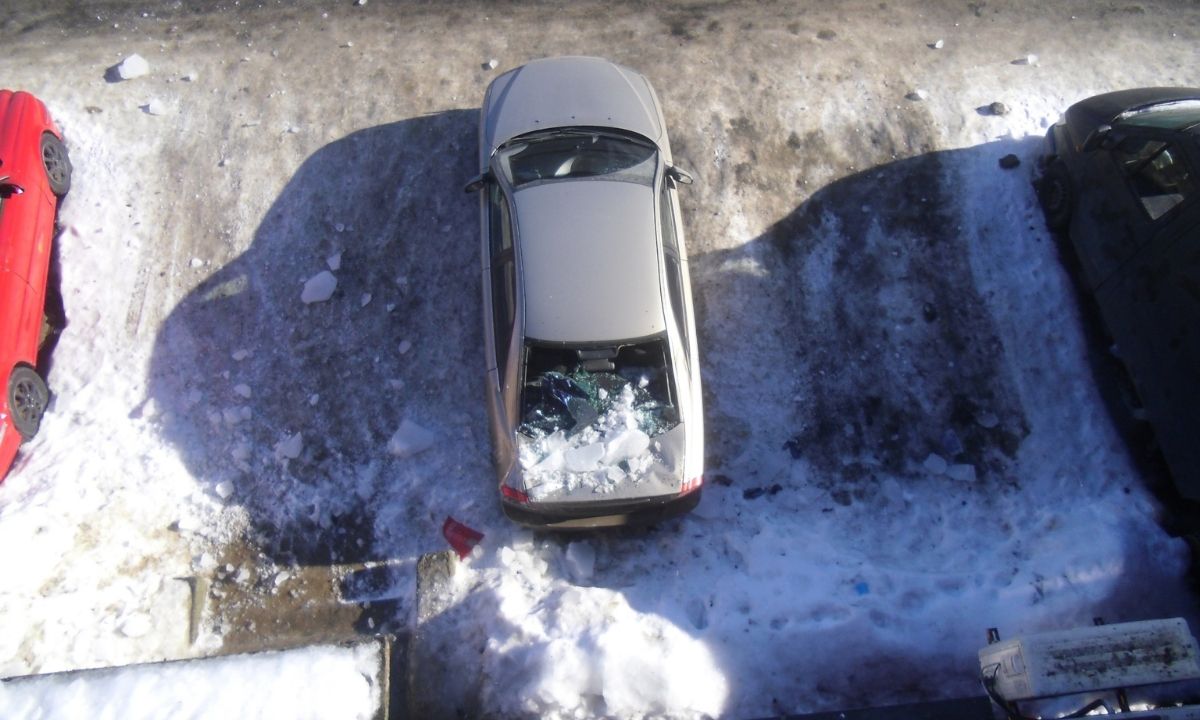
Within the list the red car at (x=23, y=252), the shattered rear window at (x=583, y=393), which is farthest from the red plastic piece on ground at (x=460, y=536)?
the red car at (x=23, y=252)

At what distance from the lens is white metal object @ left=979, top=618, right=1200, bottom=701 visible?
13.6 ft

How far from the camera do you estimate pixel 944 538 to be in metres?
5.87

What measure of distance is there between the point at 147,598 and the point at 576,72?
19.0ft

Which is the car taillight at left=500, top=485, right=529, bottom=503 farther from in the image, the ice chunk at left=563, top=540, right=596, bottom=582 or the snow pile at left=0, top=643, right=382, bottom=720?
the snow pile at left=0, top=643, right=382, bottom=720

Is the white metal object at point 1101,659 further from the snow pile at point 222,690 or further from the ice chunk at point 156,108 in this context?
the ice chunk at point 156,108

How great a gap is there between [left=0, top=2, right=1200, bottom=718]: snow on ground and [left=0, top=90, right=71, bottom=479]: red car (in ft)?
0.84

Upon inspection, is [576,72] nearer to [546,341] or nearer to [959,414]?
[546,341]

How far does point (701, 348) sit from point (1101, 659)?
358 centimetres

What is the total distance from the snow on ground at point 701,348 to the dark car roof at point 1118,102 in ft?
2.34

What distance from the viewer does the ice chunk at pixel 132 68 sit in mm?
7689

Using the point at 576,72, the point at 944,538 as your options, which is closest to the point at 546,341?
→ the point at 576,72

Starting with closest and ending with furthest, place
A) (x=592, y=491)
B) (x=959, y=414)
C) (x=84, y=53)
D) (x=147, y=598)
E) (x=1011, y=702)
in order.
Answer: (x=1011, y=702), (x=592, y=491), (x=147, y=598), (x=959, y=414), (x=84, y=53)

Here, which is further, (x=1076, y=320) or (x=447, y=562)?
(x=1076, y=320)

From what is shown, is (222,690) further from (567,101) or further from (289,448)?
(567,101)
